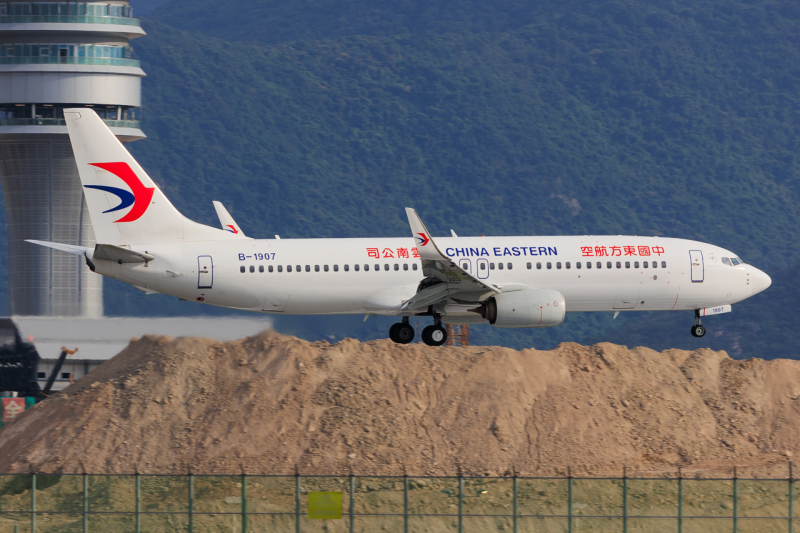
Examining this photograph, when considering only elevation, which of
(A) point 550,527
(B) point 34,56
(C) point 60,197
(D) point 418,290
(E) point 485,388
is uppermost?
(B) point 34,56

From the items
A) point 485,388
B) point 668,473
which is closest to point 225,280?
point 485,388

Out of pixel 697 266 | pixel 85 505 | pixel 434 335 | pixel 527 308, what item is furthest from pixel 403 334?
pixel 85 505

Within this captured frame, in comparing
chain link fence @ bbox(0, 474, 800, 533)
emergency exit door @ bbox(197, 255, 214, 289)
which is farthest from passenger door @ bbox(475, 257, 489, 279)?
emergency exit door @ bbox(197, 255, 214, 289)

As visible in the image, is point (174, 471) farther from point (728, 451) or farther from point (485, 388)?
point (728, 451)

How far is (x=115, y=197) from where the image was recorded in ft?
184

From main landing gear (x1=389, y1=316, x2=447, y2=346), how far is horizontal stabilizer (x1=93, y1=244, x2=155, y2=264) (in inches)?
488

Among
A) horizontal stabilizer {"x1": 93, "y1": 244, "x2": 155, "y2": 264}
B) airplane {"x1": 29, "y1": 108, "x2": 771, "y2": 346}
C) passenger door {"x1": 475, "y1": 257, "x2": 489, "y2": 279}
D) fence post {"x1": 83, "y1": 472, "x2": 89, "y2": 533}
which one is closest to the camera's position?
fence post {"x1": 83, "y1": 472, "x2": 89, "y2": 533}

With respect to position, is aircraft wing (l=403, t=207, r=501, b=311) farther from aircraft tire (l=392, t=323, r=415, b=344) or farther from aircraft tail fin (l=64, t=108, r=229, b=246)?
A: aircraft tail fin (l=64, t=108, r=229, b=246)

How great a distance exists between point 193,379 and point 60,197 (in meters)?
63.3

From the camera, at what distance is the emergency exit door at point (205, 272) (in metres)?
55.4

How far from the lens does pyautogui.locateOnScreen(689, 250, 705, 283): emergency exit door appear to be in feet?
195

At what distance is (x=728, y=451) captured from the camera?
62906mm

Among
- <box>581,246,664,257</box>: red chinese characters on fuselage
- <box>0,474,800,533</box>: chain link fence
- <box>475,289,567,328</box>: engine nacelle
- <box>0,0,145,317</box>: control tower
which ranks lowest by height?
<box>0,474,800,533</box>: chain link fence

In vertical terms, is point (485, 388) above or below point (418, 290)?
below
